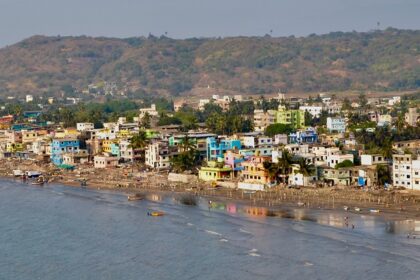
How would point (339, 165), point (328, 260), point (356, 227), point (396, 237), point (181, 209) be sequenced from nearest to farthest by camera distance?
point (328, 260) → point (396, 237) → point (356, 227) → point (181, 209) → point (339, 165)

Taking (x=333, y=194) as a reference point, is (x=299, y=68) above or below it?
above

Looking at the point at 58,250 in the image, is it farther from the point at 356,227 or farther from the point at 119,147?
the point at 119,147

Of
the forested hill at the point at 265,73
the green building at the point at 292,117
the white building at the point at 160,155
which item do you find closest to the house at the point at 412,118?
the green building at the point at 292,117

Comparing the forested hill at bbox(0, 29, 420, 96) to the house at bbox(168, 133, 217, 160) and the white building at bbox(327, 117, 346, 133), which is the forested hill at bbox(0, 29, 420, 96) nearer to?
the white building at bbox(327, 117, 346, 133)

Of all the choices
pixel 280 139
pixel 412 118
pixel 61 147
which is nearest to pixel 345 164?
pixel 280 139

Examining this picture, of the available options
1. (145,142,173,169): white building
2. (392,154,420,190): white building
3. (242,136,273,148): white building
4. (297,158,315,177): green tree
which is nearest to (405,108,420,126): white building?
(242,136,273,148): white building

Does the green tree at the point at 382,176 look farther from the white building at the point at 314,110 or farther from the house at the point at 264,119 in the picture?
the white building at the point at 314,110

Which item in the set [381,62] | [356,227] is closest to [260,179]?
[356,227]
